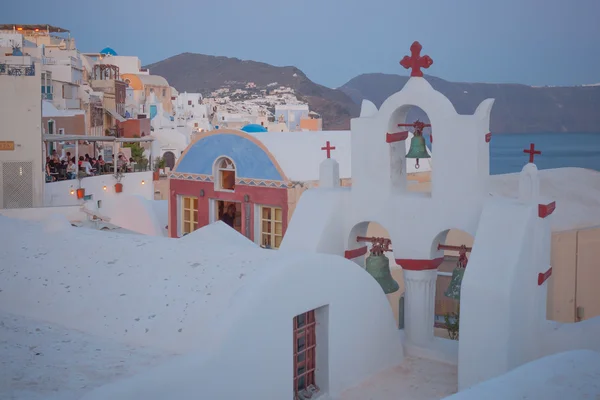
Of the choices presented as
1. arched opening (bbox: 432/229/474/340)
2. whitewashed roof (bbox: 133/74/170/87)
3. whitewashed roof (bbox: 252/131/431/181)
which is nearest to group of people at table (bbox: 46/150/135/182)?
whitewashed roof (bbox: 252/131/431/181)

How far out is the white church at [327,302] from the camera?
265 inches

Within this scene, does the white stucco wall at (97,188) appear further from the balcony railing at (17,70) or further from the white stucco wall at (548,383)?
the white stucco wall at (548,383)

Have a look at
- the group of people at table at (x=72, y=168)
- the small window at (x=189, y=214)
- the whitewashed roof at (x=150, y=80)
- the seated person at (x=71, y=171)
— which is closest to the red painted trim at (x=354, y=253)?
the small window at (x=189, y=214)

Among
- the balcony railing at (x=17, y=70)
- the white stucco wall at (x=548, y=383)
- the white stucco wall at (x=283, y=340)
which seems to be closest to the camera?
the white stucco wall at (x=548, y=383)

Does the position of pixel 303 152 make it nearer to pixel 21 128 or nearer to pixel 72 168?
pixel 21 128

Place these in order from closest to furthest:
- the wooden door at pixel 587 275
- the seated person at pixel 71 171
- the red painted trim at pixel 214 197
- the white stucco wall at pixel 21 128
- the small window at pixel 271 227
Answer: the wooden door at pixel 587 275
the small window at pixel 271 227
the red painted trim at pixel 214 197
the white stucco wall at pixel 21 128
the seated person at pixel 71 171

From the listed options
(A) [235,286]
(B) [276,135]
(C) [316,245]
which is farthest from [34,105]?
(A) [235,286]

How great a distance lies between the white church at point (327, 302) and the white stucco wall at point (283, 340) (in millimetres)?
18

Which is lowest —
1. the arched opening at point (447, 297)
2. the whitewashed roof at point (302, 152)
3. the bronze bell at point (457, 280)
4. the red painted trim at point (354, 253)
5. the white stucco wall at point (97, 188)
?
the arched opening at point (447, 297)

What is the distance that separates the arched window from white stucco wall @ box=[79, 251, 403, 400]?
29.5ft

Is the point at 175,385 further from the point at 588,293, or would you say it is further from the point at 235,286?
the point at 588,293

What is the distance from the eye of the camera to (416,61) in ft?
31.4

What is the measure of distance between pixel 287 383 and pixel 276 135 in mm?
11334

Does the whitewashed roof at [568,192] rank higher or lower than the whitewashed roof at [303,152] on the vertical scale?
lower
